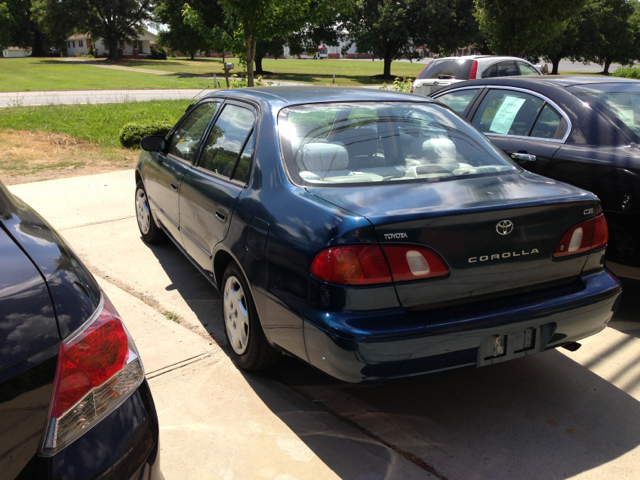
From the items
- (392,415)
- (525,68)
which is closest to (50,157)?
(392,415)

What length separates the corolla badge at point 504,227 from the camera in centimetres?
263

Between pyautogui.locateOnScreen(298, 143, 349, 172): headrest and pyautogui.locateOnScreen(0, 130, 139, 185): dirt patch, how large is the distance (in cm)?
705

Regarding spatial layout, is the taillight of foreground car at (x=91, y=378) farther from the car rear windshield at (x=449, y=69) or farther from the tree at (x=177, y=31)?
the tree at (x=177, y=31)

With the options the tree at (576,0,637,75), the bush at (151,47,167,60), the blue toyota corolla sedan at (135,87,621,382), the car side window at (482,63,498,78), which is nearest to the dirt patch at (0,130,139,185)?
the blue toyota corolla sedan at (135,87,621,382)

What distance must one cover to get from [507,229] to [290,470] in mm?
1482

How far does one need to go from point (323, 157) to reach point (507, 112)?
8.81 feet

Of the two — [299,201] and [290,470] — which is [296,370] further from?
[299,201]

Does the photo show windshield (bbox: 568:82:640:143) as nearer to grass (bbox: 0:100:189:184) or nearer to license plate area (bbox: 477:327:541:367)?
license plate area (bbox: 477:327:541:367)

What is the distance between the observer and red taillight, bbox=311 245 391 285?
8.10 ft

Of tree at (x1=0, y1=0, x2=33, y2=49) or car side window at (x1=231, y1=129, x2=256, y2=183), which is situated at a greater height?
tree at (x1=0, y1=0, x2=33, y2=49)

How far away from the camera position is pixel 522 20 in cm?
1922

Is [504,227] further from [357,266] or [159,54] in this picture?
[159,54]

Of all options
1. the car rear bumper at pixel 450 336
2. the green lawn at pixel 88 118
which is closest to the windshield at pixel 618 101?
the car rear bumper at pixel 450 336

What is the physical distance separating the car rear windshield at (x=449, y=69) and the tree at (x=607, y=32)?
1572 inches
